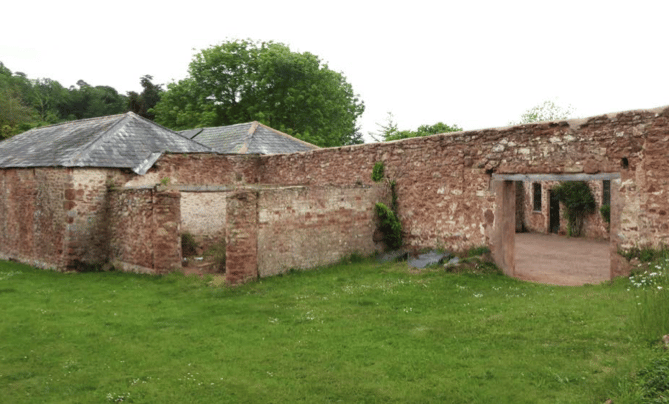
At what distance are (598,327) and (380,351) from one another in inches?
118

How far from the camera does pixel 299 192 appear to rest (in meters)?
12.4

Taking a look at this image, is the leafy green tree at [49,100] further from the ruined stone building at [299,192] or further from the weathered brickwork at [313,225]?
the weathered brickwork at [313,225]

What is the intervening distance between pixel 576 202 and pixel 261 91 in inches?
898

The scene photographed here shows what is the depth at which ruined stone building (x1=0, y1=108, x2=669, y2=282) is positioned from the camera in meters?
9.95

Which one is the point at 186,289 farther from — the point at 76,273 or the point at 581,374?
the point at 581,374

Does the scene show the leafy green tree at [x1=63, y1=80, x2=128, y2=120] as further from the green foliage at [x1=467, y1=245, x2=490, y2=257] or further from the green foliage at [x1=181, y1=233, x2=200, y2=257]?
the green foliage at [x1=467, y1=245, x2=490, y2=257]

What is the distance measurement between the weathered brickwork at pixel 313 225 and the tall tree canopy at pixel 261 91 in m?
22.1

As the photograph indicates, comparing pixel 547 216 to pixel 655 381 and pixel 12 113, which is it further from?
pixel 12 113

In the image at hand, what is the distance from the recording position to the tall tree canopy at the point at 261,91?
118ft

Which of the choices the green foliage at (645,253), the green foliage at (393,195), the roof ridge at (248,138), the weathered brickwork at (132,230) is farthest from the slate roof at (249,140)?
the green foliage at (645,253)

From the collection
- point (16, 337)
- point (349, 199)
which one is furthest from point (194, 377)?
point (349, 199)

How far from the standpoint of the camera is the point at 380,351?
6.70m

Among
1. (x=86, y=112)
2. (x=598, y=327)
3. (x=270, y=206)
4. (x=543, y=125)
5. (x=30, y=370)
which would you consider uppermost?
(x=86, y=112)

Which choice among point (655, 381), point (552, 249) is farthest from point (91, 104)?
point (655, 381)
